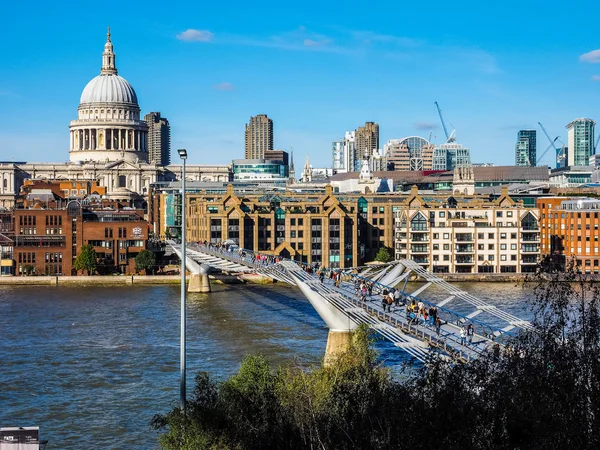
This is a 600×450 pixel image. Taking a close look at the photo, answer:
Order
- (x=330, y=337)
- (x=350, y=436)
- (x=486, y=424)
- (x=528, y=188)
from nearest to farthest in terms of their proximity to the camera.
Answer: (x=486, y=424) → (x=350, y=436) → (x=330, y=337) → (x=528, y=188)

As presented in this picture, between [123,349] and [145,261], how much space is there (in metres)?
33.8

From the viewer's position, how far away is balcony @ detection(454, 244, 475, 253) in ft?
227

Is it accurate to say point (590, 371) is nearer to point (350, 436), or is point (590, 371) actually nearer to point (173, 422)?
point (350, 436)

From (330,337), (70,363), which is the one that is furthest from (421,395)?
(70,363)

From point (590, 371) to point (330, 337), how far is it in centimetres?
1439

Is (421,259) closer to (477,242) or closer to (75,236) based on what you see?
Result: (477,242)

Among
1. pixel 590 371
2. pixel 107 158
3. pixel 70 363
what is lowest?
pixel 70 363

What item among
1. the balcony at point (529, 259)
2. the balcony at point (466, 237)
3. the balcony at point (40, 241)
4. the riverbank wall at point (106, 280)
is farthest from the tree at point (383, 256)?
the balcony at point (40, 241)

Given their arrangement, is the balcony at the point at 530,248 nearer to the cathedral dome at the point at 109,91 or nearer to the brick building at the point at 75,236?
the brick building at the point at 75,236

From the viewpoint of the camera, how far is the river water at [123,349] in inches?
975

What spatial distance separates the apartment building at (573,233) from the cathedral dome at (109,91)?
80.3m

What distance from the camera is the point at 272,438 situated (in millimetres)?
16641

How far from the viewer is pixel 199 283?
5969cm

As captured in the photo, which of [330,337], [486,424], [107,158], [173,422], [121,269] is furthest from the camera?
[107,158]
